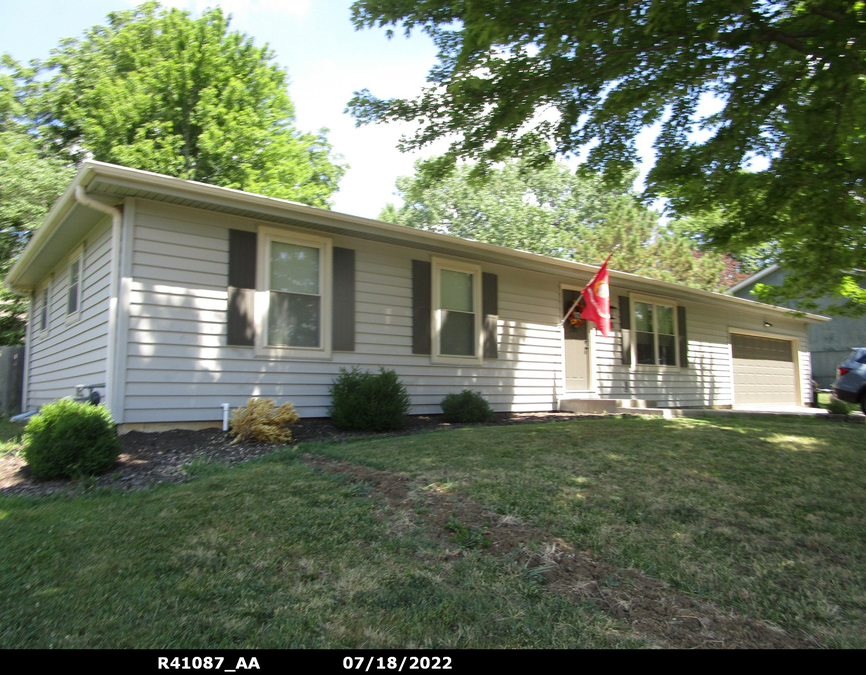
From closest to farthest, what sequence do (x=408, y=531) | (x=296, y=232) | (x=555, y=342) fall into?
(x=408, y=531) → (x=296, y=232) → (x=555, y=342)

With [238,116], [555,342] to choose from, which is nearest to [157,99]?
[238,116]

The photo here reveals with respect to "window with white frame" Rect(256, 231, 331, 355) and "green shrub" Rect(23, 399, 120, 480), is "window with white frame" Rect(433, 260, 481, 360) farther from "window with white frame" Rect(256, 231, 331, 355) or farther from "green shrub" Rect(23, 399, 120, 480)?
"green shrub" Rect(23, 399, 120, 480)

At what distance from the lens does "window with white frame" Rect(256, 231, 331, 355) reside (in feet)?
24.9

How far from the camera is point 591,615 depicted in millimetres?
2586

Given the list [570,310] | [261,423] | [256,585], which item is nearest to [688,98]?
[570,310]

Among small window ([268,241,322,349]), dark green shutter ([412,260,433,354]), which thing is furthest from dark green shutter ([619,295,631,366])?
small window ([268,241,322,349])

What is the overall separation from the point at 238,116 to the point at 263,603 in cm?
1951

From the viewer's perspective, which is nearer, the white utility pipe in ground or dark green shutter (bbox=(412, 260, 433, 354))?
the white utility pipe in ground

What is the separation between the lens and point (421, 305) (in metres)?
9.17

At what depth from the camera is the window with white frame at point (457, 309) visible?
9438 mm

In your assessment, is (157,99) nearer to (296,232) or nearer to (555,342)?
(296,232)

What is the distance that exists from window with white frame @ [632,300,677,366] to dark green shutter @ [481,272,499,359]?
433cm

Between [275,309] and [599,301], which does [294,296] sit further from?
[599,301]

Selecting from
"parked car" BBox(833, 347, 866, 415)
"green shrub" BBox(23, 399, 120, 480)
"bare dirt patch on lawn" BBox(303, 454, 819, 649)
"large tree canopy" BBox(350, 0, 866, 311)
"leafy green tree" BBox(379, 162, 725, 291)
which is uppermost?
"leafy green tree" BBox(379, 162, 725, 291)
